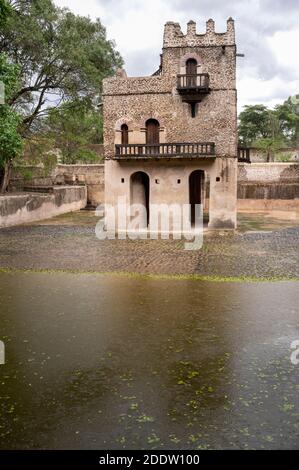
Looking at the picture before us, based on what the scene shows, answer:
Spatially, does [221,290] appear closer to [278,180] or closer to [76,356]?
[76,356]

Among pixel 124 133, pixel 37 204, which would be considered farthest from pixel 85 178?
pixel 124 133

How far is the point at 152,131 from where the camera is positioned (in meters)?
23.6

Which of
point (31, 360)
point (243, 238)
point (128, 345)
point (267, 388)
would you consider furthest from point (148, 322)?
point (243, 238)

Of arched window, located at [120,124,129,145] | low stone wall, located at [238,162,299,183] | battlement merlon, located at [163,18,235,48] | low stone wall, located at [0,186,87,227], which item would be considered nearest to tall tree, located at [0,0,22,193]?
low stone wall, located at [0,186,87,227]

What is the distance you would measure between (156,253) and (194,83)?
31.6 ft

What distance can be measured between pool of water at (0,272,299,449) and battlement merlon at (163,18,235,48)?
15.0m

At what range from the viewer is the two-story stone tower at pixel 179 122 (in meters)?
22.6

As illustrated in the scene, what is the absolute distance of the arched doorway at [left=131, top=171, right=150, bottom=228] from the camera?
82.5 ft

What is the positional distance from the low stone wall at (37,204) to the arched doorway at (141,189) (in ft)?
22.1

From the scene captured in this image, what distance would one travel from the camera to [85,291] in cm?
1191

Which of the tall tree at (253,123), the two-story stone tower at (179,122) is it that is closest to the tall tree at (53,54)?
the two-story stone tower at (179,122)

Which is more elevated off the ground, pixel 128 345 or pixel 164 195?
pixel 164 195

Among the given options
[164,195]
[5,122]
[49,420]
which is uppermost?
[5,122]

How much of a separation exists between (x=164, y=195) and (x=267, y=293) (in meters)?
13.0
